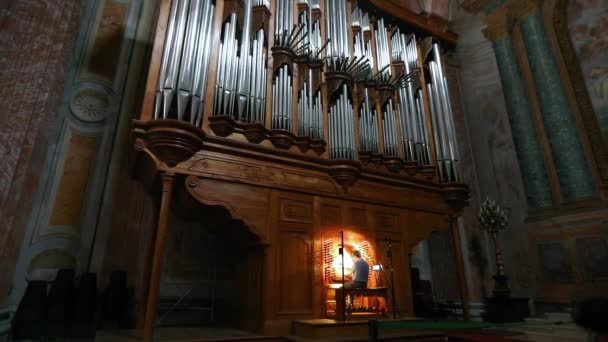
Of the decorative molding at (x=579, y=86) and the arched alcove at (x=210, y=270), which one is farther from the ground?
the decorative molding at (x=579, y=86)

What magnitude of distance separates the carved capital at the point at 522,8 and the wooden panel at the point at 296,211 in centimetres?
708

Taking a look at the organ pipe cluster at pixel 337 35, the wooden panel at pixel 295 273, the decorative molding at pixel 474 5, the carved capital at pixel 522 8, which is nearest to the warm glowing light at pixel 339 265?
the wooden panel at pixel 295 273

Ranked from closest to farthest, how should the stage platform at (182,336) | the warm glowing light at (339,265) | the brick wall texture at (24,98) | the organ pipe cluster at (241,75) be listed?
the stage platform at (182,336), the brick wall texture at (24,98), the organ pipe cluster at (241,75), the warm glowing light at (339,265)

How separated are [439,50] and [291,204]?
17.9 ft

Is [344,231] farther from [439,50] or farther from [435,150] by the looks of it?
[439,50]

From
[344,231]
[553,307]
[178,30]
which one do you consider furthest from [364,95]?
[553,307]

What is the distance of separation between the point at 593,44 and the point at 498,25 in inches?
80.7

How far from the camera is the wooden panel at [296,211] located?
4809mm

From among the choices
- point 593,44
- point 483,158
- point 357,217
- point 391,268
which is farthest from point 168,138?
point 593,44

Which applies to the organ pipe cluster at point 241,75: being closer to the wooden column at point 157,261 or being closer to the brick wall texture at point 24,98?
the wooden column at point 157,261

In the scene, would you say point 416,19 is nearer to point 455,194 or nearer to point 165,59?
point 455,194

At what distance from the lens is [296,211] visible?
16.1 feet

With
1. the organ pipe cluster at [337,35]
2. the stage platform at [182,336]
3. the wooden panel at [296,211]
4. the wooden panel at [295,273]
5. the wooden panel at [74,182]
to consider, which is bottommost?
the stage platform at [182,336]

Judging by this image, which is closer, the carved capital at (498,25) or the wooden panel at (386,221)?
the wooden panel at (386,221)
